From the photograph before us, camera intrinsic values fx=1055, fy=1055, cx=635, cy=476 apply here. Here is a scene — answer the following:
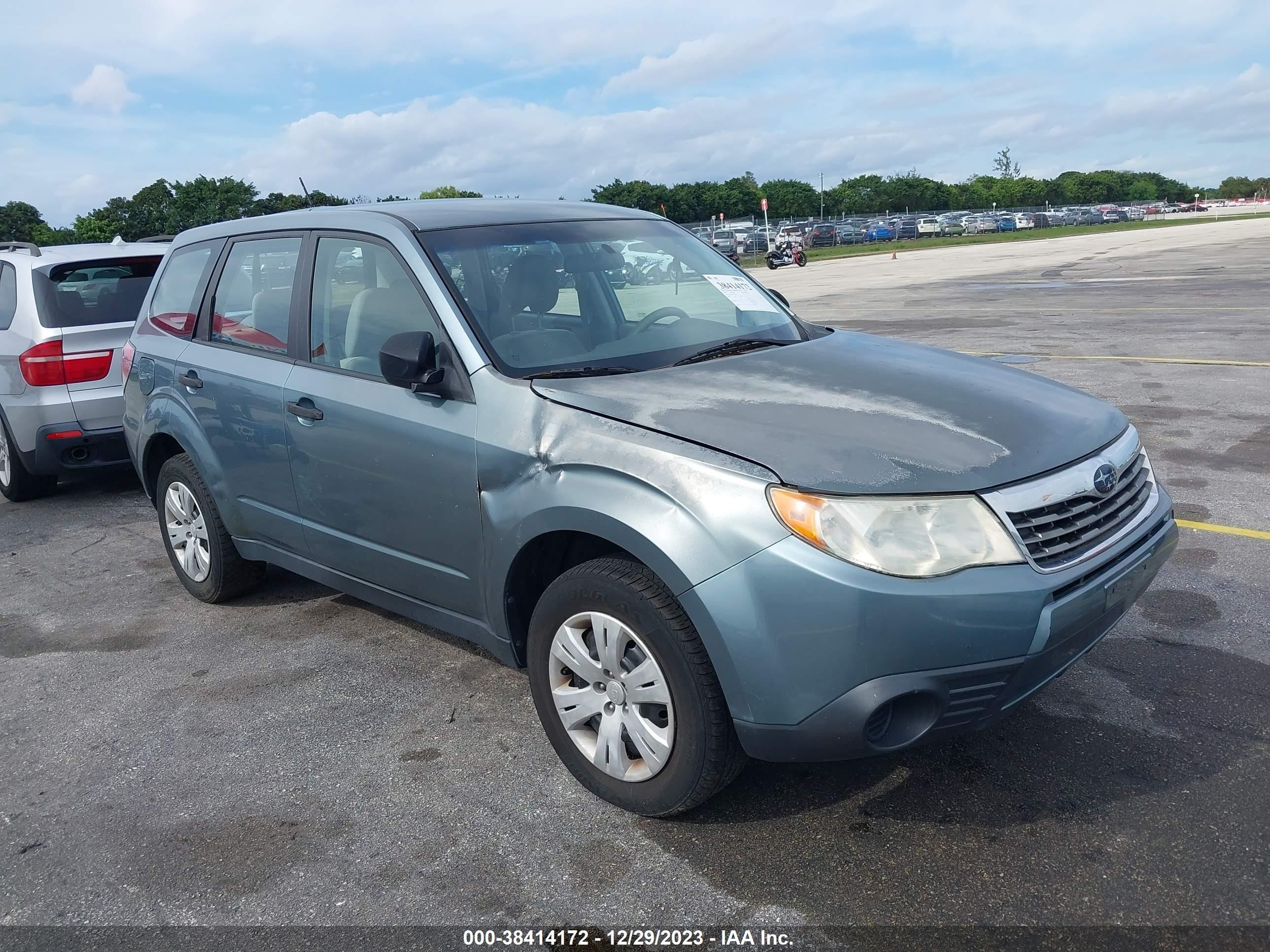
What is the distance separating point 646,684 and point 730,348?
1419mm

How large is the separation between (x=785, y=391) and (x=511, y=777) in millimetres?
1506

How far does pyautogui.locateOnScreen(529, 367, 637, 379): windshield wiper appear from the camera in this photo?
11.2 ft

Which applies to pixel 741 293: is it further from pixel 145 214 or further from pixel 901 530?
pixel 145 214

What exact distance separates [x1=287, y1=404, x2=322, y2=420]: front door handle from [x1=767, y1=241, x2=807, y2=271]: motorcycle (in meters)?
36.3

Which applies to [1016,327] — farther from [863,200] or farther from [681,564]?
[863,200]

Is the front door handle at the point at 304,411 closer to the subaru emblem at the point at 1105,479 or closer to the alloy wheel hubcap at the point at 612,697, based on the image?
the alloy wheel hubcap at the point at 612,697

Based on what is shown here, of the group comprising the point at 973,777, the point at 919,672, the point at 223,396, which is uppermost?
the point at 223,396

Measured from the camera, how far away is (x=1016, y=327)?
14.0 meters

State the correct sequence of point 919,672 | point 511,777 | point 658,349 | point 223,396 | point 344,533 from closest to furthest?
point 919,672 < point 511,777 < point 658,349 < point 344,533 < point 223,396

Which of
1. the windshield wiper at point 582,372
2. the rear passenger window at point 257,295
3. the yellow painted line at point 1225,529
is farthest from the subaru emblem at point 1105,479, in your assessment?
the rear passenger window at point 257,295

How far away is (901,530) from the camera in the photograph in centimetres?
264

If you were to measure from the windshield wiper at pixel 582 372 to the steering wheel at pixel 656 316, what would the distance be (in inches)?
14.4

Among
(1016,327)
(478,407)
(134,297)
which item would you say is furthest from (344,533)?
(1016,327)

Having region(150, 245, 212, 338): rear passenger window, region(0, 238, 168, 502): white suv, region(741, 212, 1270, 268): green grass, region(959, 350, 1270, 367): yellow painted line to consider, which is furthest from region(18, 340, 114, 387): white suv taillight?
region(741, 212, 1270, 268): green grass
